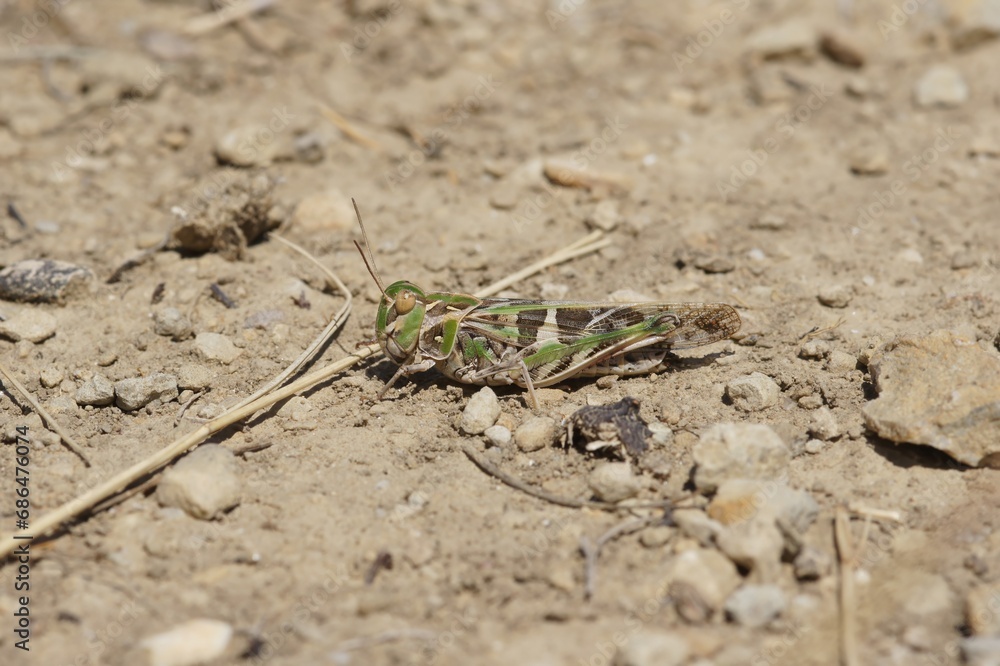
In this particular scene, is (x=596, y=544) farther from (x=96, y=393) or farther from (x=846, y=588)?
(x=96, y=393)

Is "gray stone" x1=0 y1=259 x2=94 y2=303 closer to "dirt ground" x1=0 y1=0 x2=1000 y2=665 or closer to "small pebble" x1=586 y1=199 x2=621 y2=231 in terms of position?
"dirt ground" x1=0 y1=0 x2=1000 y2=665

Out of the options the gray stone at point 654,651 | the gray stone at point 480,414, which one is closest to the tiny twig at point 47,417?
the gray stone at point 480,414

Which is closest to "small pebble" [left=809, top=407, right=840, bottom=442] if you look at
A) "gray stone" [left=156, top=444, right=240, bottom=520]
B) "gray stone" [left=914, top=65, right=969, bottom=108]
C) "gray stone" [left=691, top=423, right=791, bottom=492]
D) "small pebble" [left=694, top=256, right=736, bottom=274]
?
"gray stone" [left=691, top=423, right=791, bottom=492]

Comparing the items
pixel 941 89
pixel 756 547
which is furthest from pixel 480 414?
pixel 941 89

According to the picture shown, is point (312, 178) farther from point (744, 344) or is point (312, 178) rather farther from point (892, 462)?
point (892, 462)

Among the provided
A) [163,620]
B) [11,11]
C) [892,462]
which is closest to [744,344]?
[892,462]

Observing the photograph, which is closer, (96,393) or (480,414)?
(480,414)

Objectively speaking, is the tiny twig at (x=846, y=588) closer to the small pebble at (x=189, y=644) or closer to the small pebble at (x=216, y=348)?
the small pebble at (x=189, y=644)
